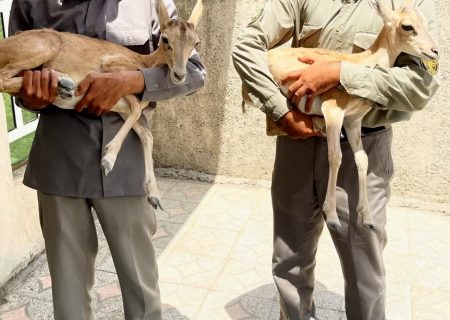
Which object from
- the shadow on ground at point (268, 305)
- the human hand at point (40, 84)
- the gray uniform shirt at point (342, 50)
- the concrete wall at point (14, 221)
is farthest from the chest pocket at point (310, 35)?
the concrete wall at point (14, 221)

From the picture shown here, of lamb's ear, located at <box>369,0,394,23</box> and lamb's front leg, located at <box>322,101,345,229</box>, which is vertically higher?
lamb's ear, located at <box>369,0,394,23</box>

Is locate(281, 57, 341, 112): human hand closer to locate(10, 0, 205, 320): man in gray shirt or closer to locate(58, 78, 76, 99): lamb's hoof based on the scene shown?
A: locate(10, 0, 205, 320): man in gray shirt

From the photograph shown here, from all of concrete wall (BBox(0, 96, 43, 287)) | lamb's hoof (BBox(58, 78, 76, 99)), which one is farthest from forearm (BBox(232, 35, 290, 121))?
concrete wall (BBox(0, 96, 43, 287))

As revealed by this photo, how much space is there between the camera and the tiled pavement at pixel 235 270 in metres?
4.03

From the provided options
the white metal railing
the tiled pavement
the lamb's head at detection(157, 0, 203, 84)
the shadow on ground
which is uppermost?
the lamb's head at detection(157, 0, 203, 84)

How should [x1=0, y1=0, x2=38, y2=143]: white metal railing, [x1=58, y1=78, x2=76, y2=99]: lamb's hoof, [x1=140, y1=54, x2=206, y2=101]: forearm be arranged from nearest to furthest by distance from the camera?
[x1=58, y1=78, x2=76, y2=99]: lamb's hoof → [x1=140, y1=54, x2=206, y2=101]: forearm → [x1=0, y1=0, x2=38, y2=143]: white metal railing

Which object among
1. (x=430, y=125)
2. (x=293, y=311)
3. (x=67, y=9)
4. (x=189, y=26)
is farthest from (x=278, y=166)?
(x=430, y=125)

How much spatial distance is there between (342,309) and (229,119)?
257cm

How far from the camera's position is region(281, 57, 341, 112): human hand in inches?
103

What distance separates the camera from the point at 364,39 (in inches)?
110

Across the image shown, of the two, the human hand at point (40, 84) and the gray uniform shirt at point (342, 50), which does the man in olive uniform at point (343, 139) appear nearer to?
the gray uniform shirt at point (342, 50)

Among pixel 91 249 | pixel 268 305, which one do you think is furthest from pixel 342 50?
pixel 268 305

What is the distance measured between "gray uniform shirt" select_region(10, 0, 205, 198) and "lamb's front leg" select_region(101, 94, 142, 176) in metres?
0.06

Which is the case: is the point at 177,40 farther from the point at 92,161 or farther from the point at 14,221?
the point at 14,221
